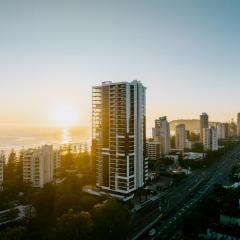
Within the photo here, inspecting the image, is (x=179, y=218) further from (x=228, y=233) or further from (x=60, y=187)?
(x=60, y=187)

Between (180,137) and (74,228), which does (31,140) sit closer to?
(180,137)

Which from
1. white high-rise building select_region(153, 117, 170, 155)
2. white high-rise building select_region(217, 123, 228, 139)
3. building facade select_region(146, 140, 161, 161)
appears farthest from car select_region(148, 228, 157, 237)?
white high-rise building select_region(217, 123, 228, 139)

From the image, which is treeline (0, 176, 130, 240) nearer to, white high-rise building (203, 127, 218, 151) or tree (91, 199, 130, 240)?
tree (91, 199, 130, 240)

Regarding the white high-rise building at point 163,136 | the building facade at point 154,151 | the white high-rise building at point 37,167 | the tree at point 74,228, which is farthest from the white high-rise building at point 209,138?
the tree at point 74,228

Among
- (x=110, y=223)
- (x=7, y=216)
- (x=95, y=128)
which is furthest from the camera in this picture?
(x=95, y=128)

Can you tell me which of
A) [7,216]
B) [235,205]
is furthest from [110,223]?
[235,205]

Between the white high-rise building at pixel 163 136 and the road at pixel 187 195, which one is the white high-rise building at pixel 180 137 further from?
the road at pixel 187 195
